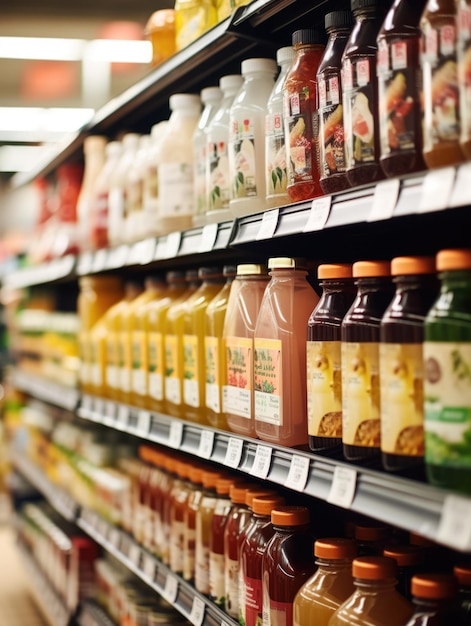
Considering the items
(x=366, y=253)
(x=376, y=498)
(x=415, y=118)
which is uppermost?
(x=415, y=118)

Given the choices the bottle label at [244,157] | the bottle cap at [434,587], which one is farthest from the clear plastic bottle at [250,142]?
the bottle cap at [434,587]

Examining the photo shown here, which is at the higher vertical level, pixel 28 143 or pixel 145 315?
pixel 28 143

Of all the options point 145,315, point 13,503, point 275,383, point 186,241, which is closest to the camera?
point 275,383

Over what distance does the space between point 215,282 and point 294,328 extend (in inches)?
25.1

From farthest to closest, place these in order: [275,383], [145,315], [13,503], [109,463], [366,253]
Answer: [13,503], [109,463], [145,315], [366,253], [275,383]

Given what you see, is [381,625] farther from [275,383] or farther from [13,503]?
[13,503]

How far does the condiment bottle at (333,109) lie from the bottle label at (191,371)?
2.64 feet

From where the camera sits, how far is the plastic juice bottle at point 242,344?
1986 millimetres

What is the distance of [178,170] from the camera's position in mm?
2504

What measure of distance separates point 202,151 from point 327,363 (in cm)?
96

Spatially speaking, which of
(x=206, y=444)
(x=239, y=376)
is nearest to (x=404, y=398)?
(x=239, y=376)

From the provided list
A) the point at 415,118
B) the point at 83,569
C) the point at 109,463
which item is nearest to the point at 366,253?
the point at 415,118

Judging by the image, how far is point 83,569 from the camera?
368cm

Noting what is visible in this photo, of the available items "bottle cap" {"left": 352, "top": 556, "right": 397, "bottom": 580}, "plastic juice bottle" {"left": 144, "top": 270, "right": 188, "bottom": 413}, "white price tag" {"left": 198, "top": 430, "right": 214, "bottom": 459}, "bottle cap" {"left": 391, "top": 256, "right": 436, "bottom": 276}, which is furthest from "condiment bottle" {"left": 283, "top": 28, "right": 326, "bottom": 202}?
"plastic juice bottle" {"left": 144, "top": 270, "right": 188, "bottom": 413}
